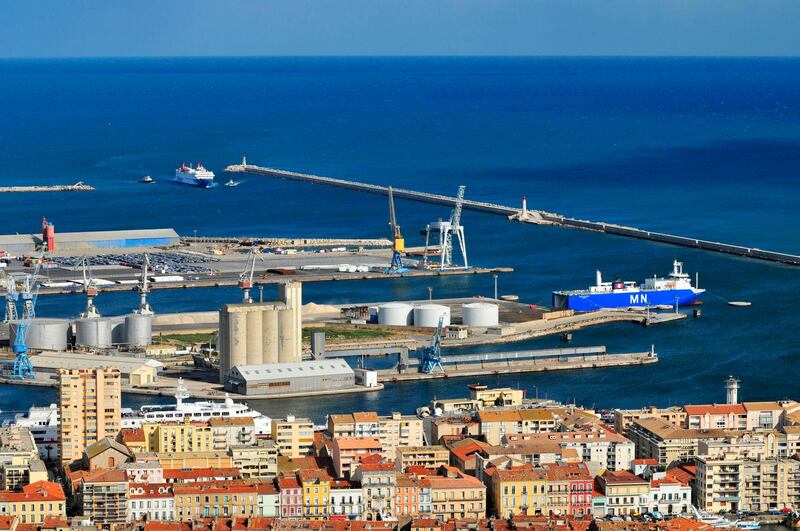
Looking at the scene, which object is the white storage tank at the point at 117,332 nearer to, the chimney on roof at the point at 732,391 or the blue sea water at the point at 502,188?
the blue sea water at the point at 502,188

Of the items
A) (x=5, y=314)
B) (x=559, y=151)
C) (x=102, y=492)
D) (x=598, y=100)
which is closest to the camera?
(x=102, y=492)

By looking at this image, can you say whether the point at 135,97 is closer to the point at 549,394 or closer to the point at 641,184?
the point at 641,184

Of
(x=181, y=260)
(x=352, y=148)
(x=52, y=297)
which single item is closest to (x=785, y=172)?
(x=352, y=148)

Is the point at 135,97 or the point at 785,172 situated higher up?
the point at 135,97

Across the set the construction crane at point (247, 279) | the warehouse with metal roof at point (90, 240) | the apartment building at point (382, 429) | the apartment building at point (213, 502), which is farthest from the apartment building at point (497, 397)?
the warehouse with metal roof at point (90, 240)

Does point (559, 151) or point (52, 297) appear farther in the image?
point (559, 151)

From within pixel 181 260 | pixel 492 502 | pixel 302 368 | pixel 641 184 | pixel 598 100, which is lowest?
pixel 492 502
